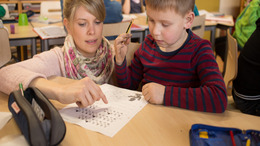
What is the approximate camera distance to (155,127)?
0.79 metres

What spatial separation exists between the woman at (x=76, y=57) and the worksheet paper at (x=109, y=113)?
0.66 feet

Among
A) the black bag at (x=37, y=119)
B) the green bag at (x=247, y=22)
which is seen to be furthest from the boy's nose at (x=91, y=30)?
the green bag at (x=247, y=22)

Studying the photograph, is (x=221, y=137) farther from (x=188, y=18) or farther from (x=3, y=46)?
(x=3, y=46)

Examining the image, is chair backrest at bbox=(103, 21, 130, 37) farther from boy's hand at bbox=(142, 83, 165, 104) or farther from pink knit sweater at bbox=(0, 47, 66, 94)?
boy's hand at bbox=(142, 83, 165, 104)

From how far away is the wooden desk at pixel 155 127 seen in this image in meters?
0.73

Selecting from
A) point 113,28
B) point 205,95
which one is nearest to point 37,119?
point 205,95

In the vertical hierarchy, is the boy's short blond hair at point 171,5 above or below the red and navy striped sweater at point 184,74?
above

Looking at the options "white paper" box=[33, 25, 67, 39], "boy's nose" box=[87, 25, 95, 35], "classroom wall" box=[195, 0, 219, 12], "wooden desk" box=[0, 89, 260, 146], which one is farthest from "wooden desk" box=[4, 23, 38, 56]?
"classroom wall" box=[195, 0, 219, 12]

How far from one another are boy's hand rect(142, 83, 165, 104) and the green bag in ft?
6.88

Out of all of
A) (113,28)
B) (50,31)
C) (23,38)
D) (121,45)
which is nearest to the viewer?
(121,45)

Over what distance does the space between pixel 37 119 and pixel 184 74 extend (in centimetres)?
76

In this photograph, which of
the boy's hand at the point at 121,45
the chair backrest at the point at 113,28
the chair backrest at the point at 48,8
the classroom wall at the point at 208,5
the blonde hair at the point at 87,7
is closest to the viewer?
the boy's hand at the point at 121,45

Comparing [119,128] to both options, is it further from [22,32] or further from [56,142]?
[22,32]

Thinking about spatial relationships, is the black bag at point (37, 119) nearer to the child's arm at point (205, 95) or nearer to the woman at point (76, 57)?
the woman at point (76, 57)
